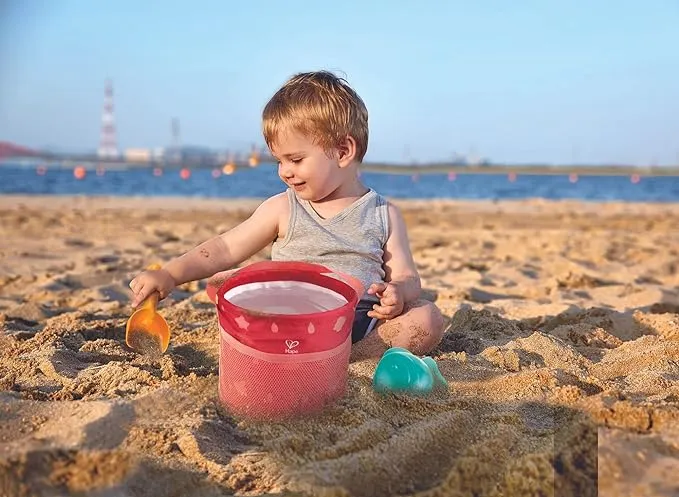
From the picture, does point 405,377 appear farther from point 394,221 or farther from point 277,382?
point 394,221

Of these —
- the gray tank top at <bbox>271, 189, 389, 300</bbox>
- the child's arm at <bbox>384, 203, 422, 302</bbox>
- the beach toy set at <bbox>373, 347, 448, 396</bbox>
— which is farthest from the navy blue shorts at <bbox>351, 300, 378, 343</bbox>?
the beach toy set at <bbox>373, 347, 448, 396</bbox>

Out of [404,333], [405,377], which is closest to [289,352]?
[405,377]

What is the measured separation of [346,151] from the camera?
2268 mm

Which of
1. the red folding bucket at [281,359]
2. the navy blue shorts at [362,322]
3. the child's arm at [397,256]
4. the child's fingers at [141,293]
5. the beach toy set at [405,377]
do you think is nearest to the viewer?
the red folding bucket at [281,359]

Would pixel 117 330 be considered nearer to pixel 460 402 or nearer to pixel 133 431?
pixel 133 431

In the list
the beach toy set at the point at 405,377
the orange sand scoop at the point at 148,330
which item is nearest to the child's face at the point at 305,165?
the orange sand scoop at the point at 148,330

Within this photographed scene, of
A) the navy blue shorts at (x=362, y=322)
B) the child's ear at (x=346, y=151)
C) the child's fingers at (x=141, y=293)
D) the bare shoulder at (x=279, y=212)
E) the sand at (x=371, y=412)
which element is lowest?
the sand at (x=371, y=412)

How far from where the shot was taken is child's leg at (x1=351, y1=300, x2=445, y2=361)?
2148 millimetres

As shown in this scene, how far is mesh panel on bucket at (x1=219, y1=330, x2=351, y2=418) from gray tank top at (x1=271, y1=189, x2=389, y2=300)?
671 millimetres

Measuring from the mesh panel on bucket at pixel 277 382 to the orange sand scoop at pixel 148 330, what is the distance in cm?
58

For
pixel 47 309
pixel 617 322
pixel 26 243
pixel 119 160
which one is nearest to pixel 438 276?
pixel 617 322

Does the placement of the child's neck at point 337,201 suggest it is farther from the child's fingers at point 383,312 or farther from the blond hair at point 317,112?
the child's fingers at point 383,312

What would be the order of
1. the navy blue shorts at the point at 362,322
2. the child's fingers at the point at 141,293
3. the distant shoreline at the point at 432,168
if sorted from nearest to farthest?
1. the child's fingers at the point at 141,293
2. the navy blue shorts at the point at 362,322
3. the distant shoreline at the point at 432,168

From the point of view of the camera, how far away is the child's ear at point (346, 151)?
7.36 ft
